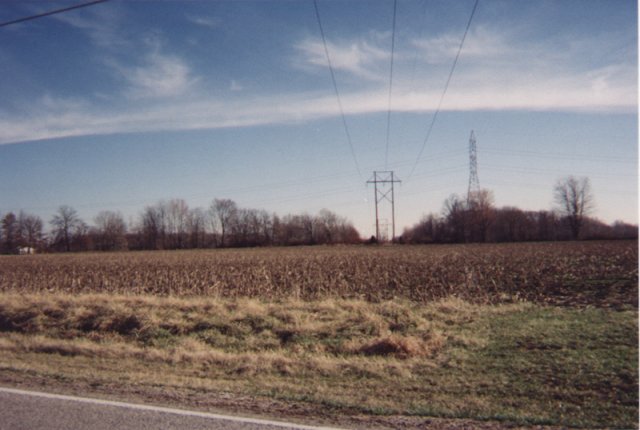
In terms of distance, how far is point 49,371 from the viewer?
7.42 metres

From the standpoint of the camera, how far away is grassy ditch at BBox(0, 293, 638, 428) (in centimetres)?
595

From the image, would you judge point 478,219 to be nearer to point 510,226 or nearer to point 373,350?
point 510,226

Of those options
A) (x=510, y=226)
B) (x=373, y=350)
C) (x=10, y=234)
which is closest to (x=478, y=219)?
(x=510, y=226)

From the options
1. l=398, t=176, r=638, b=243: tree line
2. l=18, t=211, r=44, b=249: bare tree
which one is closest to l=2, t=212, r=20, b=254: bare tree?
l=18, t=211, r=44, b=249: bare tree

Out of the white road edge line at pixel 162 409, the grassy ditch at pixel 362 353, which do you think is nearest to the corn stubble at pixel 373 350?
the grassy ditch at pixel 362 353

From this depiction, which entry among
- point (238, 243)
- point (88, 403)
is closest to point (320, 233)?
point (238, 243)

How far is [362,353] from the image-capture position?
8.94 m

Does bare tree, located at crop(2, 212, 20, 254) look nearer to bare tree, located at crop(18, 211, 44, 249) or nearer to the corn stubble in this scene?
bare tree, located at crop(18, 211, 44, 249)

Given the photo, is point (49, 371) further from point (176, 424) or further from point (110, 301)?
point (110, 301)

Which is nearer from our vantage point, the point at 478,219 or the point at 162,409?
the point at 162,409

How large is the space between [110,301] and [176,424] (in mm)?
10816

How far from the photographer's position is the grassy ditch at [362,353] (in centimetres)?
595

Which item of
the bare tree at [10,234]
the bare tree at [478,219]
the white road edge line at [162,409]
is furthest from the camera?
the bare tree at [10,234]

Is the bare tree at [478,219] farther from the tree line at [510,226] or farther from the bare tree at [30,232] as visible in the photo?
the bare tree at [30,232]
